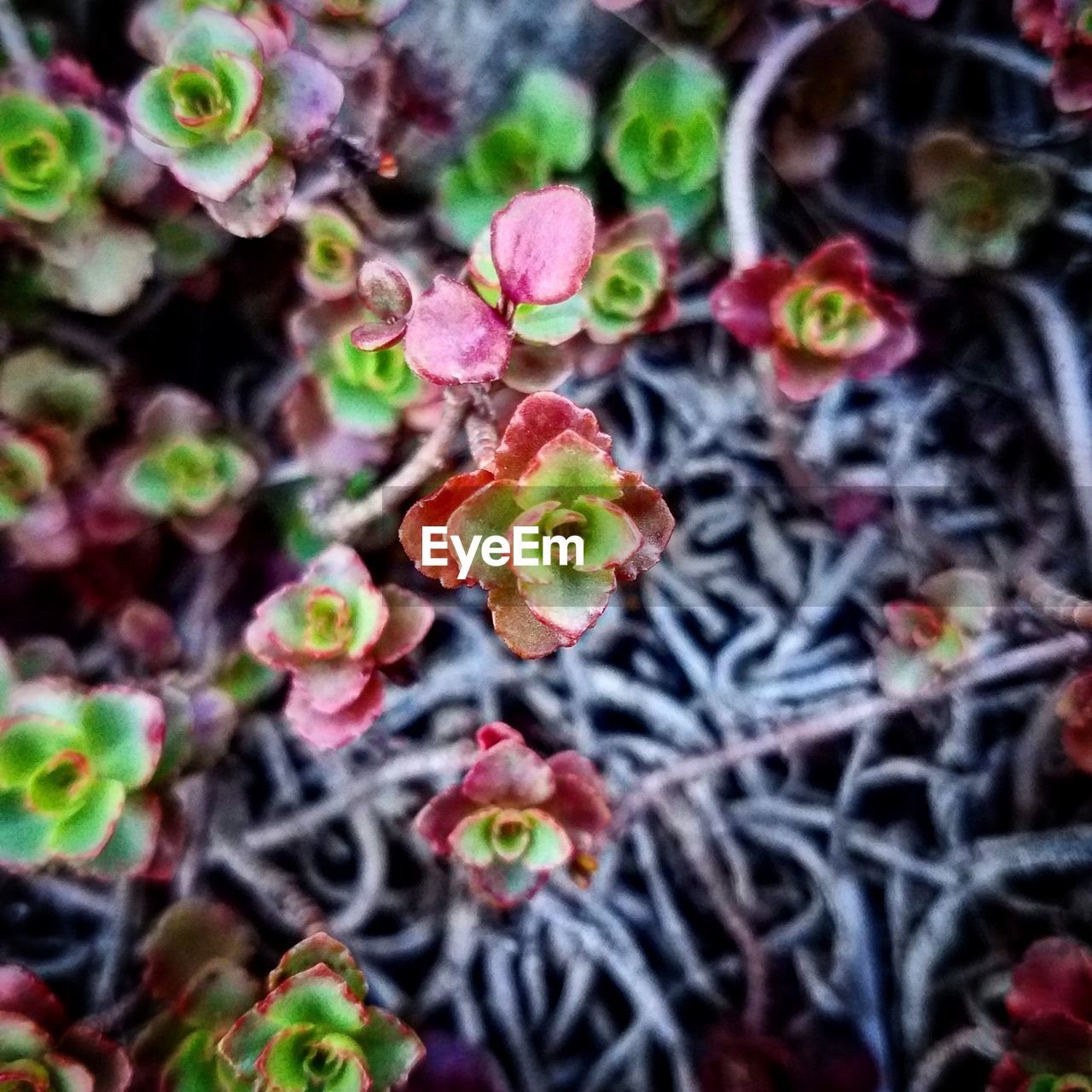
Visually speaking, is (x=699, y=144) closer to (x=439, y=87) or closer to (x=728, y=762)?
(x=439, y=87)

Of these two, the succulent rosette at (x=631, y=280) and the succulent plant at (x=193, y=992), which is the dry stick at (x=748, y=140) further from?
the succulent plant at (x=193, y=992)

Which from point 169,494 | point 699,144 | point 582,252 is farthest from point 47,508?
point 699,144

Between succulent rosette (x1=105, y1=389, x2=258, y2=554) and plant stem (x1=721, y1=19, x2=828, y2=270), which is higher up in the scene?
plant stem (x1=721, y1=19, x2=828, y2=270)

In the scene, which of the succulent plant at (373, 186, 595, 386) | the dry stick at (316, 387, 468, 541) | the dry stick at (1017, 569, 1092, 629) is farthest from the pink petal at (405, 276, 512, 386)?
the dry stick at (1017, 569, 1092, 629)

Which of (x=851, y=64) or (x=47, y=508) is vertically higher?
(x=851, y=64)

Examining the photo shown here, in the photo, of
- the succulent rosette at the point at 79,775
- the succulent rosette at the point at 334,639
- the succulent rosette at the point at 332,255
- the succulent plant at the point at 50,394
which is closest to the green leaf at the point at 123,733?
the succulent rosette at the point at 79,775

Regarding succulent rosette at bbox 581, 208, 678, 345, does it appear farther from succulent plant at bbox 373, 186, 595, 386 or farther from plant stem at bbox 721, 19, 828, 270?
succulent plant at bbox 373, 186, 595, 386
